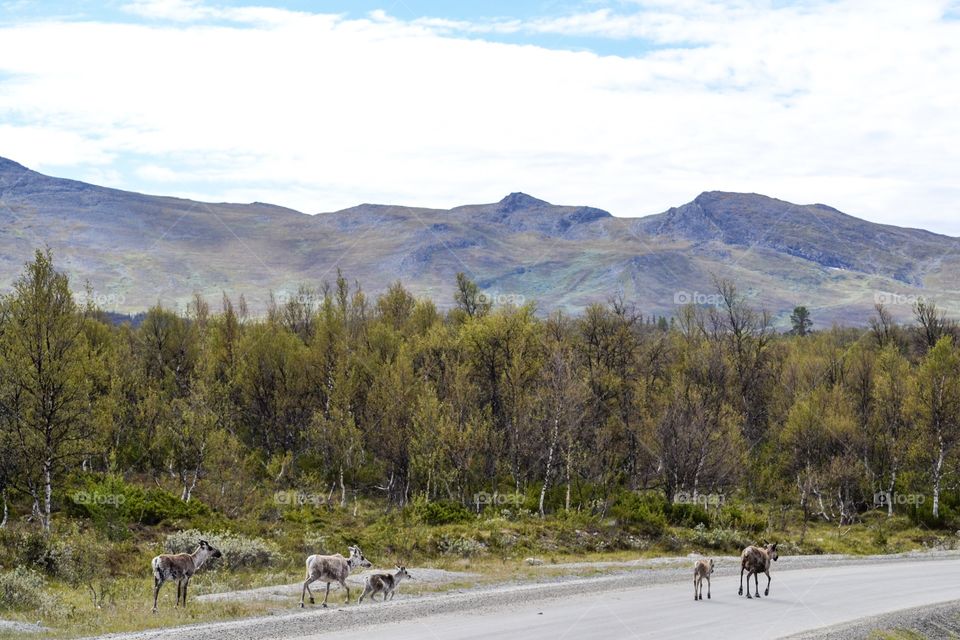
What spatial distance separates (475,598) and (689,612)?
20.7ft

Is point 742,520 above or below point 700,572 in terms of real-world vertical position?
below

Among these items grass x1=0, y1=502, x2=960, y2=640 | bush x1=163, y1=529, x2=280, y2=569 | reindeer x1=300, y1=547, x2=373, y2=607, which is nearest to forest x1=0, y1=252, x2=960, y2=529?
grass x1=0, y1=502, x2=960, y2=640

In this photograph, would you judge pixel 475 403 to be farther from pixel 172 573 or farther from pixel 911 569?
pixel 172 573

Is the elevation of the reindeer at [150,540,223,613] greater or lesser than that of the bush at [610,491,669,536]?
greater

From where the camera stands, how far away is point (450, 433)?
50.6 metres

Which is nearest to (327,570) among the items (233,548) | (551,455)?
(233,548)

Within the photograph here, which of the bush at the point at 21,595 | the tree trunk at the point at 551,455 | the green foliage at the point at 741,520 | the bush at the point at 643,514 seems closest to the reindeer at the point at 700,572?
the bush at the point at 643,514

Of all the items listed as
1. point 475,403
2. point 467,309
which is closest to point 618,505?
point 475,403

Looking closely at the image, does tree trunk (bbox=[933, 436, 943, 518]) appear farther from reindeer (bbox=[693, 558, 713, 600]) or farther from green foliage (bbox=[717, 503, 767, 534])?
reindeer (bbox=[693, 558, 713, 600])

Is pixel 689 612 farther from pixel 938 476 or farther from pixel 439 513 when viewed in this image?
pixel 938 476

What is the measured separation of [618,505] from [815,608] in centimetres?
2250

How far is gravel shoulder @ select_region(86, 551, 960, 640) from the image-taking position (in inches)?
781

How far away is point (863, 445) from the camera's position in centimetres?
6494

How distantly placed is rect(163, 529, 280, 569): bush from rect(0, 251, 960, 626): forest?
1.50ft
